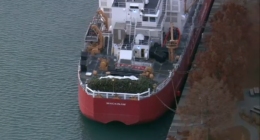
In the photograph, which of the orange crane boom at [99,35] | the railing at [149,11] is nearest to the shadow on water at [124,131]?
the orange crane boom at [99,35]

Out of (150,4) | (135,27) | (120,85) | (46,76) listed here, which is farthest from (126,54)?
(46,76)

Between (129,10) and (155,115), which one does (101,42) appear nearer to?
(129,10)

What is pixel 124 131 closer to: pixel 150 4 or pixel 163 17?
pixel 163 17

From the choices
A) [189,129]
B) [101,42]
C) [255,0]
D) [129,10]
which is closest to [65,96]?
[101,42]

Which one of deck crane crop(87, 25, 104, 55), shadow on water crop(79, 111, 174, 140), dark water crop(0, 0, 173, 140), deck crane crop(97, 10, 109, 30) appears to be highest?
deck crane crop(97, 10, 109, 30)

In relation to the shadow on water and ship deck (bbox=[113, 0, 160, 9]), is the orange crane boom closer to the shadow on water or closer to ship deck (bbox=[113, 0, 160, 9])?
ship deck (bbox=[113, 0, 160, 9])

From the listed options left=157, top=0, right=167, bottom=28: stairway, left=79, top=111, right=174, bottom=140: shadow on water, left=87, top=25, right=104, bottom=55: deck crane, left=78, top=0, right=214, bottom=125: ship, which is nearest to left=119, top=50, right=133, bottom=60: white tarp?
left=78, top=0, right=214, bottom=125: ship
